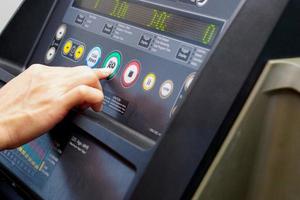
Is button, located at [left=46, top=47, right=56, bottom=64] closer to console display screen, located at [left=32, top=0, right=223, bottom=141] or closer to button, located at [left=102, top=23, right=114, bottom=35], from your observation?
console display screen, located at [left=32, top=0, right=223, bottom=141]

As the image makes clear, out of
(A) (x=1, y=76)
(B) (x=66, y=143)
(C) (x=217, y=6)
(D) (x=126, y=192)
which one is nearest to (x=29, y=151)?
(B) (x=66, y=143)

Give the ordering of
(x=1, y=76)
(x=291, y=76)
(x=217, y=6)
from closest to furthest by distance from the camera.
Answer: (x=291, y=76), (x=217, y=6), (x=1, y=76)

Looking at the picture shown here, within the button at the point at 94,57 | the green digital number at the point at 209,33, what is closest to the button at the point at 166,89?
the green digital number at the point at 209,33

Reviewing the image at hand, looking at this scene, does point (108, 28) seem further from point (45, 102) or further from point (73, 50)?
point (45, 102)

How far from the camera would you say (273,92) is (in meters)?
0.71

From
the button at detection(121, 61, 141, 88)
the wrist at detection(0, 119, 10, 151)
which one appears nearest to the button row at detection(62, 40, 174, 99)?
the button at detection(121, 61, 141, 88)

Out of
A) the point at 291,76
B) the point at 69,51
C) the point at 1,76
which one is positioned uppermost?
the point at 291,76

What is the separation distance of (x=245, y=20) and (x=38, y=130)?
45 cm

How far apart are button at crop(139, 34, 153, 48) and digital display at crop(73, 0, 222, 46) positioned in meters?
0.02

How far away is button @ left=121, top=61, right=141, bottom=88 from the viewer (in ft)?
3.12

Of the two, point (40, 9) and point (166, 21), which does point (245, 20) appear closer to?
point (166, 21)

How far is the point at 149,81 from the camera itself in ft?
3.03

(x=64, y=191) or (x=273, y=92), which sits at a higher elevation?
(x=273, y=92)

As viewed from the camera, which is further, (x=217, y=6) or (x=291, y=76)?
(x=217, y=6)
